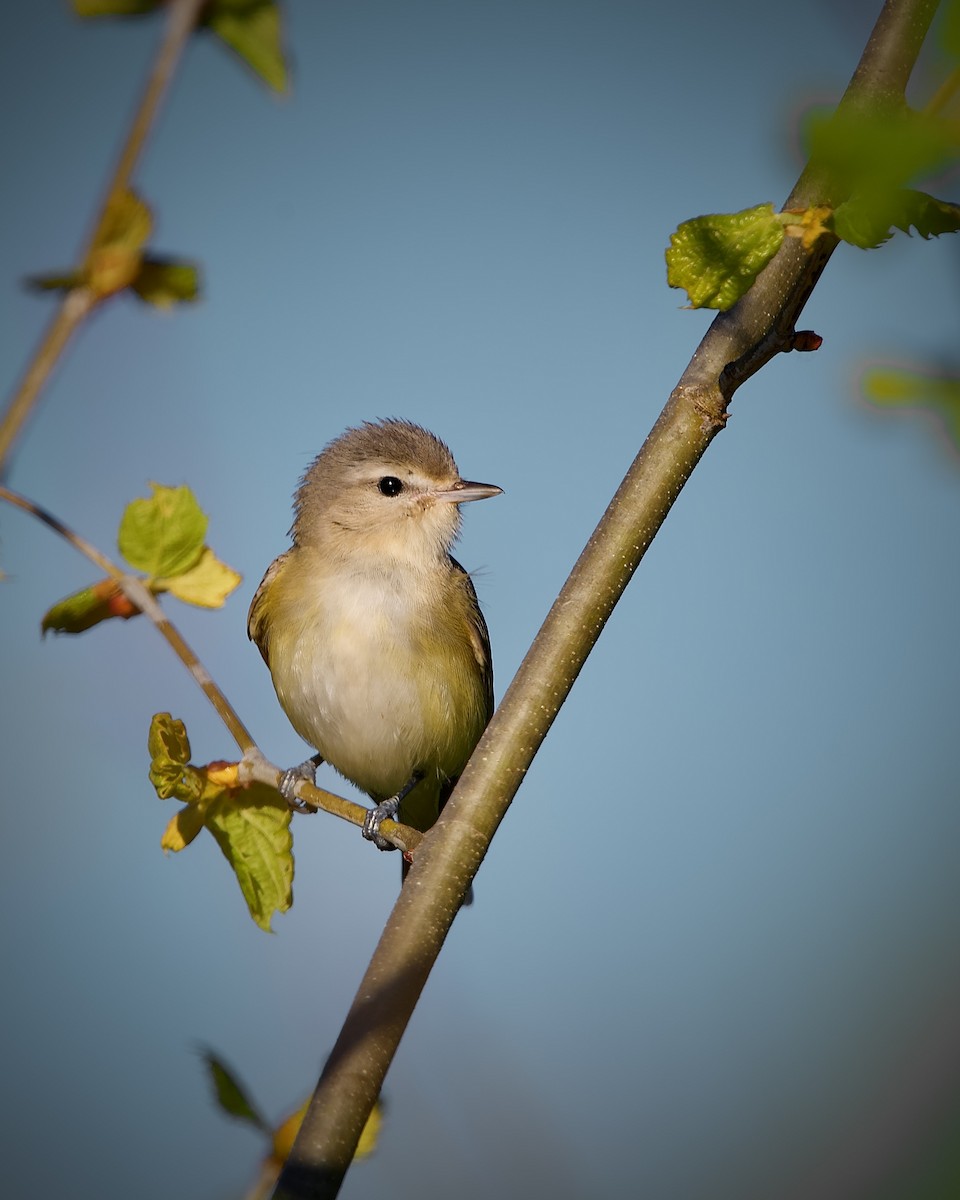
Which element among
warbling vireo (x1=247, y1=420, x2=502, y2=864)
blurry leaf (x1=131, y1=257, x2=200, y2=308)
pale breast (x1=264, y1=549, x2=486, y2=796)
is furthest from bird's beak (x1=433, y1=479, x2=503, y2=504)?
blurry leaf (x1=131, y1=257, x2=200, y2=308)

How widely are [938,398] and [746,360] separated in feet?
3.43

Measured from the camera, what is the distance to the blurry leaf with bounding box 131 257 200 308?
130cm

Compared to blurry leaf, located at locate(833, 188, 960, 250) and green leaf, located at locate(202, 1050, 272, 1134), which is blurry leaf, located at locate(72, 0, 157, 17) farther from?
green leaf, located at locate(202, 1050, 272, 1134)

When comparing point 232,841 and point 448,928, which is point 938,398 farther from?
point 232,841

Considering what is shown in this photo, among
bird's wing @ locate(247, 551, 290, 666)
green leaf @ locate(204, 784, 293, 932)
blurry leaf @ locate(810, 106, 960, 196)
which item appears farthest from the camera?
bird's wing @ locate(247, 551, 290, 666)

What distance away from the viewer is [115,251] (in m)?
1.25

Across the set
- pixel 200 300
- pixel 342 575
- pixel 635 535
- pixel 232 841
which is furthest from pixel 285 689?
pixel 200 300

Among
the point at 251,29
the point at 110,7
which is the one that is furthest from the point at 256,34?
the point at 110,7

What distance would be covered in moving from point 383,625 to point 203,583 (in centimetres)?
269

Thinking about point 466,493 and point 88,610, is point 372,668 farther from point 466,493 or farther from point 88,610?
point 88,610

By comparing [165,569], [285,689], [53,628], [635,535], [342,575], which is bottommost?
[285,689]

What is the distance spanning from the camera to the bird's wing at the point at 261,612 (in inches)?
192

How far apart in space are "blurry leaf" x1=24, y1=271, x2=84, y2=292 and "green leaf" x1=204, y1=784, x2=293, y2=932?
0.93 meters

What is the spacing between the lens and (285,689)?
183 inches
